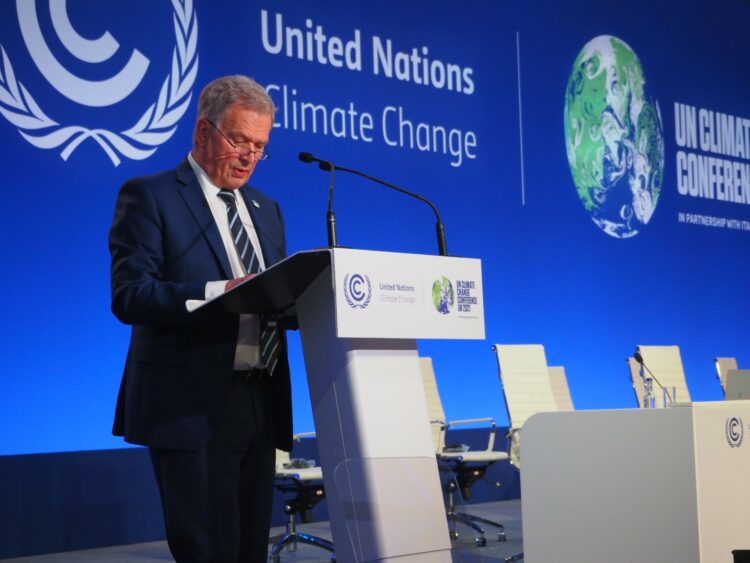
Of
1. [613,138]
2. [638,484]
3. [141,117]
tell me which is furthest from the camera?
[613,138]

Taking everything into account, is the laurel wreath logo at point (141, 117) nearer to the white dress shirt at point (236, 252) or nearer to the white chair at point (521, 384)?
the white chair at point (521, 384)

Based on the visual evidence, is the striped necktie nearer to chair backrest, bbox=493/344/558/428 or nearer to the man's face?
the man's face

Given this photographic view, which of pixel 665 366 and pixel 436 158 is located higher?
pixel 436 158

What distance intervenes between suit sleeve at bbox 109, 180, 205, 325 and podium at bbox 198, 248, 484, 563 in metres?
0.12

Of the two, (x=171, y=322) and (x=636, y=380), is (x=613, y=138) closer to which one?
(x=636, y=380)

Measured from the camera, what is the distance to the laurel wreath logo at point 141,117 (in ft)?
19.5

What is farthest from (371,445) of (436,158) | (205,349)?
(436,158)

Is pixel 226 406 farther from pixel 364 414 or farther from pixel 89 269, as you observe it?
pixel 89 269

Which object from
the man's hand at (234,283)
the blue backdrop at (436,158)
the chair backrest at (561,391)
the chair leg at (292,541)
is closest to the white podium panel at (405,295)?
the man's hand at (234,283)

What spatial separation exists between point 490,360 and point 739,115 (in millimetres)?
4485

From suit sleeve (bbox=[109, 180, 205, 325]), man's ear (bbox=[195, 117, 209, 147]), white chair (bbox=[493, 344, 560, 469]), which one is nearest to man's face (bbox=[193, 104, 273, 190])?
man's ear (bbox=[195, 117, 209, 147])

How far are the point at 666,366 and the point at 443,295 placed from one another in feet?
19.6

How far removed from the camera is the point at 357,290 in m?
2.29

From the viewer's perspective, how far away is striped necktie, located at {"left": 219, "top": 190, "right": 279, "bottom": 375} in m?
2.52
